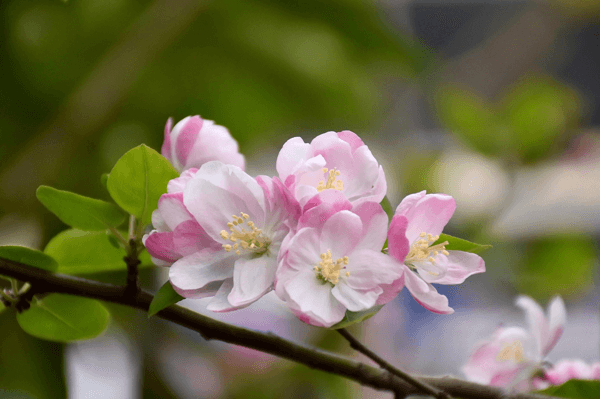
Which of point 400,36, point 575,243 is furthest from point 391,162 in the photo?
point 575,243

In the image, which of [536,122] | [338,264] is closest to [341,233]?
[338,264]

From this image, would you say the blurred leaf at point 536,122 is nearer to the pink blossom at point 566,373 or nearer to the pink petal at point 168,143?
the pink blossom at point 566,373

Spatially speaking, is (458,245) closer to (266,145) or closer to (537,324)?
(537,324)

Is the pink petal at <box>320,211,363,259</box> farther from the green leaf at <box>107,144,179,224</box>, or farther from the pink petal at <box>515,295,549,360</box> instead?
the pink petal at <box>515,295,549,360</box>

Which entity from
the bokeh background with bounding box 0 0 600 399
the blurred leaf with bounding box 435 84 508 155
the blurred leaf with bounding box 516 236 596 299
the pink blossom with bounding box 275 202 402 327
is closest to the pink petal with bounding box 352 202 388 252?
the pink blossom with bounding box 275 202 402 327

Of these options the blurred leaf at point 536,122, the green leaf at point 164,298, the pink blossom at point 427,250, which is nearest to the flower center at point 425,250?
the pink blossom at point 427,250
